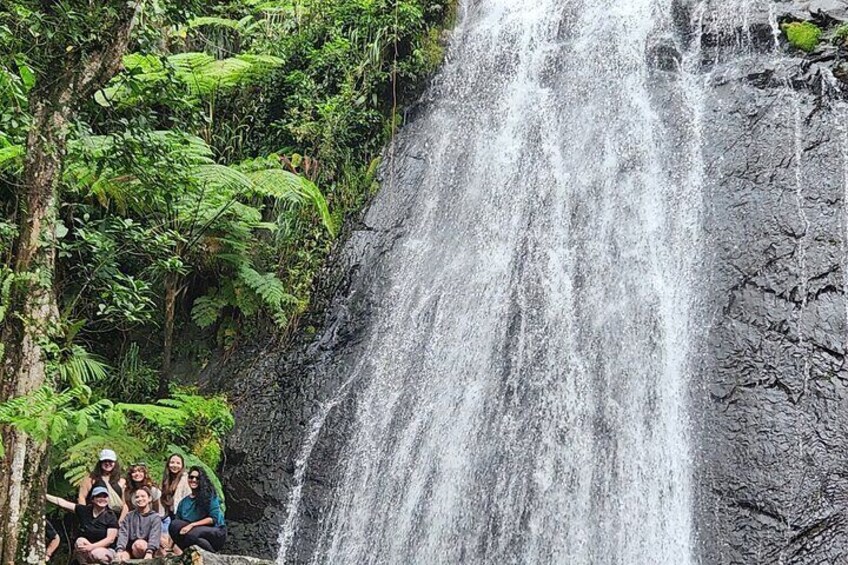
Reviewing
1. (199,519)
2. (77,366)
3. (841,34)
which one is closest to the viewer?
(199,519)

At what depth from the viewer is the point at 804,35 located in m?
9.20

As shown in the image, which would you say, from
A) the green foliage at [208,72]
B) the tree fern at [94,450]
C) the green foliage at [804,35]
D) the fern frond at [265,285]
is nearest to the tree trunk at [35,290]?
the tree fern at [94,450]

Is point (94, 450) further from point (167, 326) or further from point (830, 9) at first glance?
point (830, 9)

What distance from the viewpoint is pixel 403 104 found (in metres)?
10.5

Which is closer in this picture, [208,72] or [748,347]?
[748,347]

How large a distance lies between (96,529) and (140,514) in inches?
11.8

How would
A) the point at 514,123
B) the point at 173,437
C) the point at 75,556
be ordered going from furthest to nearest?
the point at 514,123, the point at 173,437, the point at 75,556

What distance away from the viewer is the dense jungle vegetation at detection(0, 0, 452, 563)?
4855 millimetres

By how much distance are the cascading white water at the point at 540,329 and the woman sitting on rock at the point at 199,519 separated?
1.53 m

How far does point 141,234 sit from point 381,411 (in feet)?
9.48

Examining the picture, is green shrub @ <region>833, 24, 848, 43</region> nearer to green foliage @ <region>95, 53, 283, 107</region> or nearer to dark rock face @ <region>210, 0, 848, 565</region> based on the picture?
dark rock face @ <region>210, 0, 848, 565</region>

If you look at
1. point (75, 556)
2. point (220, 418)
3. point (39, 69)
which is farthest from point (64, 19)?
point (220, 418)

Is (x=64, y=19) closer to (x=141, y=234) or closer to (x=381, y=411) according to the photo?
(x=141, y=234)

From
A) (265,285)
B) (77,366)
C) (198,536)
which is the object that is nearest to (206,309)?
(265,285)
